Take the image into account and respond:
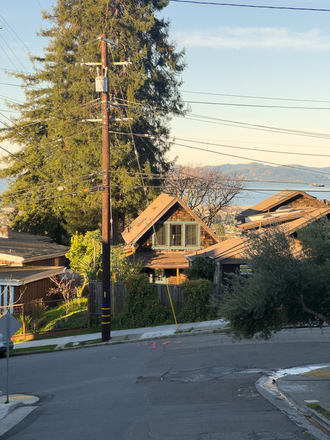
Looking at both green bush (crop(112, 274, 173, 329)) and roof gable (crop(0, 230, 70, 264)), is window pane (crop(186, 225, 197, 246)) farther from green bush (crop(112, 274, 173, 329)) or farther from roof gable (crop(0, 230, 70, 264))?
roof gable (crop(0, 230, 70, 264))

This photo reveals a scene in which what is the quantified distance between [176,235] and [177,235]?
79 mm

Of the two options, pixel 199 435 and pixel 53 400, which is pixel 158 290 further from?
pixel 199 435

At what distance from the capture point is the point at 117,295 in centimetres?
2794

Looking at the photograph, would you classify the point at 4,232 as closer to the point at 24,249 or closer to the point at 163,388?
the point at 24,249

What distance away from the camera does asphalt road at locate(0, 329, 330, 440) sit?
10.5 meters

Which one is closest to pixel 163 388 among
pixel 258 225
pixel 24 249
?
pixel 258 225

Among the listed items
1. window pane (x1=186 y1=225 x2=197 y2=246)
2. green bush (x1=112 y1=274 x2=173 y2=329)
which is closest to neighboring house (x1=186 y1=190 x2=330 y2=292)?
window pane (x1=186 y1=225 x2=197 y2=246)

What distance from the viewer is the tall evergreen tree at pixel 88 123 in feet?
151

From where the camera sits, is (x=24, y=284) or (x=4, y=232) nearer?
(x=24, y=284)

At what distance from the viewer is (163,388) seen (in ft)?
Answer: 47.1

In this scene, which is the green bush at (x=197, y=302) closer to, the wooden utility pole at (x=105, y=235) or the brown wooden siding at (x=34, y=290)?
the wooden utility pole at (x=105, y=235)

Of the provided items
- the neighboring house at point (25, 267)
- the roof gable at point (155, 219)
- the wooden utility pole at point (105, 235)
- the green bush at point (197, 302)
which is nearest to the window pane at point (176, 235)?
the roof gable at point (155, 219)

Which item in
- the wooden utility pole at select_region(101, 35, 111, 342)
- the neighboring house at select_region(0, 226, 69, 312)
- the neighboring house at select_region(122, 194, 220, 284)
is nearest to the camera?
the wooden utility pole at select_region(101, 35, 111, 342)

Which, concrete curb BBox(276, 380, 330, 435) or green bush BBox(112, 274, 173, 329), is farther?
green bush BBox(112, 274, 173, 329)
